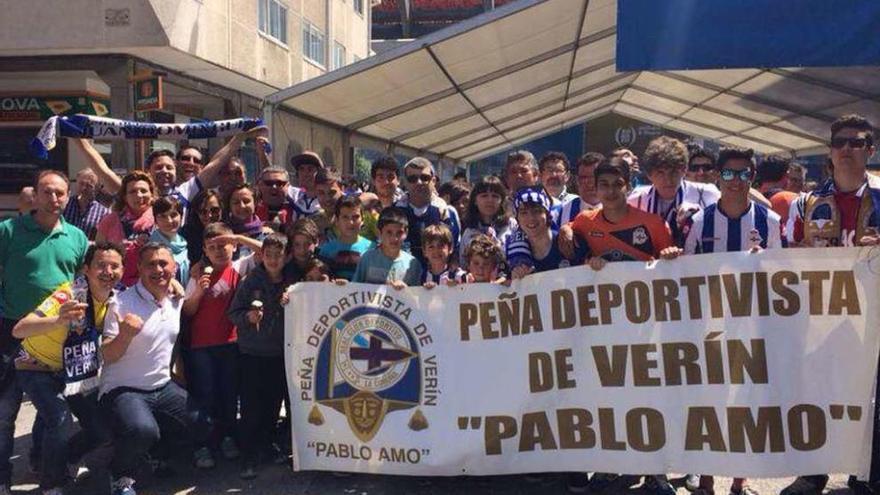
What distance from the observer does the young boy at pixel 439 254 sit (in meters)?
5.02

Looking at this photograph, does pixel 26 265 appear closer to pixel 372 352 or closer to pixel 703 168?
pixel 372 352

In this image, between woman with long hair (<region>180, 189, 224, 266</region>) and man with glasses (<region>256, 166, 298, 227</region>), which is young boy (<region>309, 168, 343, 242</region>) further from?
woman with long hair (<region>180, 189, 224, 266</region>)

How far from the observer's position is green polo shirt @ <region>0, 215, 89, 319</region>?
5066 mm

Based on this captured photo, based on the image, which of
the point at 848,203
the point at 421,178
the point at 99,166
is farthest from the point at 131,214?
the point at 848,203

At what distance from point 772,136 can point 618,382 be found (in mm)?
17260

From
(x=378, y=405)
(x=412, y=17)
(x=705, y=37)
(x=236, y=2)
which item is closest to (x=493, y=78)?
→ (x=705, y=37)

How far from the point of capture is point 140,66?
602 inches

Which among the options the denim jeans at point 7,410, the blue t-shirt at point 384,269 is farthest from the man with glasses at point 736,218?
the denim jeans at point 7,410

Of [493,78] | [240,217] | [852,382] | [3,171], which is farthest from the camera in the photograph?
[3,171]

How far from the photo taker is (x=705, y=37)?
28.6 ft

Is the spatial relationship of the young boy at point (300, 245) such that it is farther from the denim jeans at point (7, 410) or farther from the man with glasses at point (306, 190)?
the denim jeans at point (7, 410)

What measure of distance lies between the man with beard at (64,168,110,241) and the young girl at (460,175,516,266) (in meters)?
3.75

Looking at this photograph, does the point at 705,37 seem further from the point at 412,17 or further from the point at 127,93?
the point at 412,17

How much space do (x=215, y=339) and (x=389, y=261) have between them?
4.17 feet
